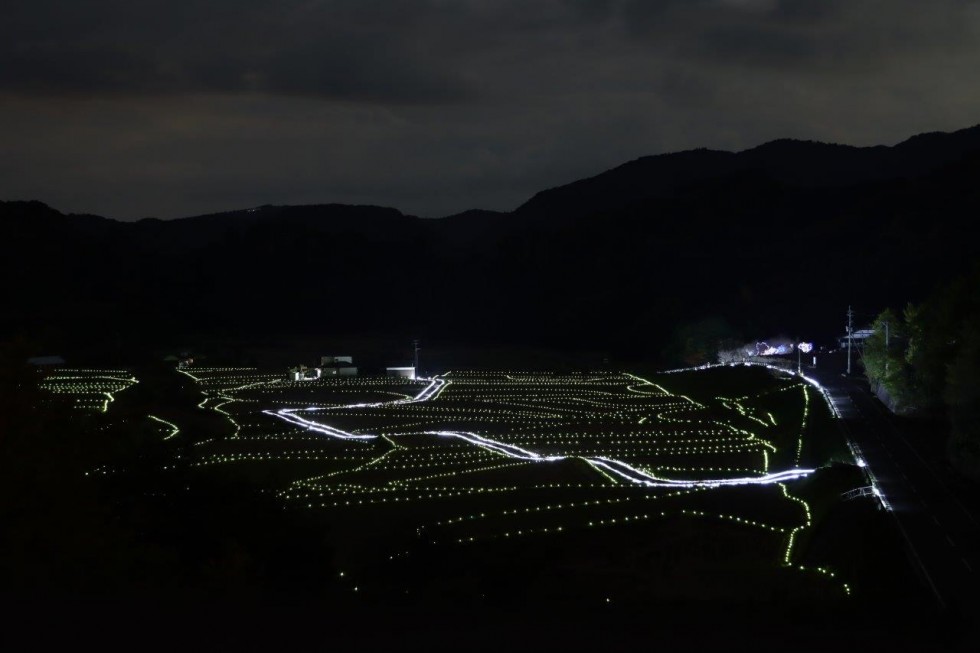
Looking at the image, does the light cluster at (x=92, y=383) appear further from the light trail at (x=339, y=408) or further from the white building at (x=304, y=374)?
the white building at (x=304, y=374)

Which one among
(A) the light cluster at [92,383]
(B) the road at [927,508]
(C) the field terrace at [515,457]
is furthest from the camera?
(A) the light cluster at [92,383]

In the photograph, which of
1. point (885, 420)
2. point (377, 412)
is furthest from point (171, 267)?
point (885, 420)

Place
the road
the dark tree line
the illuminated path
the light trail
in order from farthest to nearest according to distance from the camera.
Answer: the light trail < the dark tree line < the illuminated path < the road

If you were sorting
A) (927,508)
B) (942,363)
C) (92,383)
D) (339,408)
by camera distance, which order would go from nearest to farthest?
(927,508) < (942,363) < (339,408) < (92,383)

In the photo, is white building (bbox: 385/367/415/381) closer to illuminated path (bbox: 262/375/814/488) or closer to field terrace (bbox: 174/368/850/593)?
field terrace (bbox: 174/368/850/593)

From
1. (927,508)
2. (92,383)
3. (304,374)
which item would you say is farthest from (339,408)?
(927,508)

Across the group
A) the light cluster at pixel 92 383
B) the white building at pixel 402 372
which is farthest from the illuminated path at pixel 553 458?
the white building at pixel 402 372

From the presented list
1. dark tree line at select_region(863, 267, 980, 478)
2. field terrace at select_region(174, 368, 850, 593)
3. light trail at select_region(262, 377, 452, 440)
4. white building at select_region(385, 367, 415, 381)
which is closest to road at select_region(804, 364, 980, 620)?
dark tree line at select_region(863, 267, 980, 478)

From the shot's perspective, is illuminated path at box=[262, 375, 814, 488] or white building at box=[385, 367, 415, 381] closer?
illuminated path at box=[262, 375, 814, 488]

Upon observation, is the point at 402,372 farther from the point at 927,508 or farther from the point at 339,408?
the point at 927,508
